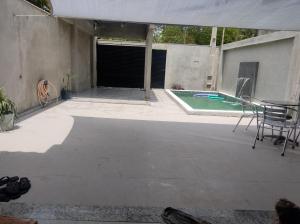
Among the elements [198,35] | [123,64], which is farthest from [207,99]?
[198,35]

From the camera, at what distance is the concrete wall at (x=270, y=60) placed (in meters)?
9.58

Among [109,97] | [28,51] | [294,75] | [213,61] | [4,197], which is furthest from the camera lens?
[213,61]

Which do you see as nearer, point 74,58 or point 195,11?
point 195,11

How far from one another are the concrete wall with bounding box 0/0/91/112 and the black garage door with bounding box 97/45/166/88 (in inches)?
211

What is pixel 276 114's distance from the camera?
5145 millimetres

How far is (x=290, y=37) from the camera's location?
30.7ft

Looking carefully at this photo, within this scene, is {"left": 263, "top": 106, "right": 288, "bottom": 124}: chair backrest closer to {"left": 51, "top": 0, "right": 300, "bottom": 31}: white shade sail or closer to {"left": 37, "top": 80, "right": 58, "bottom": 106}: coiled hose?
{"left": 51, "top": 0, "right": 300, "bottom": 31}: white shade sail

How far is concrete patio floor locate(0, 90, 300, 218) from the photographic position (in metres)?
3.06

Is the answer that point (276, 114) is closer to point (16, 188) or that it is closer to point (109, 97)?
point (16, 188)

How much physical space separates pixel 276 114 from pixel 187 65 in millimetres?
11841

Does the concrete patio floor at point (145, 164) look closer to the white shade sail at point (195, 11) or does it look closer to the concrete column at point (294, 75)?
the white shade sail at point (195, 11)

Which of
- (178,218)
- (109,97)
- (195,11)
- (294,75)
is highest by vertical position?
(195,11)

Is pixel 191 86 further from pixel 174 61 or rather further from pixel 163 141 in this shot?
pixel 163 141

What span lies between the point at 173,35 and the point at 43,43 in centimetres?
2306
